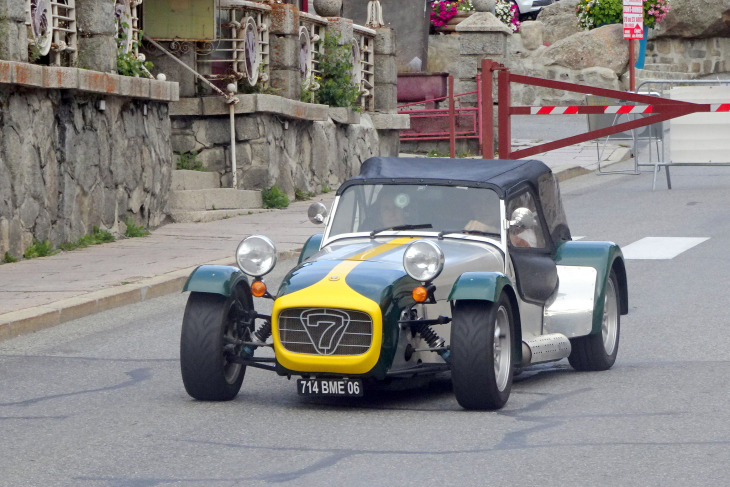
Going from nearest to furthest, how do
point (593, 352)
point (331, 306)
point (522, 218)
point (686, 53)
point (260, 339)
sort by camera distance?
point (331, 306) < point (260, 339) < point (522, 218) < point (593, 352) < point (686, 53)

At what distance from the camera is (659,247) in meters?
13.4

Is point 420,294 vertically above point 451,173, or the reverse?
point 451,173

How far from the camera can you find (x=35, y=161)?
12.4 m

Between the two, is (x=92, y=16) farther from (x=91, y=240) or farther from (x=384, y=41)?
(x=384, y=41)

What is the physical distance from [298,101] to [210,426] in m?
12.6

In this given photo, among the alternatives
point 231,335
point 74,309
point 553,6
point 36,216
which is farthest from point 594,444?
point 553,6

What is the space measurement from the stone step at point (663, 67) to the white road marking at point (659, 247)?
19.6 metres

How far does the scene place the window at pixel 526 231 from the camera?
7164 mm

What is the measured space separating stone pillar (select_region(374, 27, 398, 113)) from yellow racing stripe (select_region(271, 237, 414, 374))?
52.0 feet

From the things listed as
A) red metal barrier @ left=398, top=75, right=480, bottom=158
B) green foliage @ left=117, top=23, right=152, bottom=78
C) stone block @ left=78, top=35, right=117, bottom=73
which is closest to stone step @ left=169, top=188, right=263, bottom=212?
green foliage @ left=117, top=23, right=152, bottom=78

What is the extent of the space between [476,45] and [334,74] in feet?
20.6

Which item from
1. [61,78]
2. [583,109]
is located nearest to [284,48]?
[583,109]

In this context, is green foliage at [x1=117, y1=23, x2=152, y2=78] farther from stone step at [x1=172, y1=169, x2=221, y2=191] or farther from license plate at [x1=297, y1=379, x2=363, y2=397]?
license plate at [x1=297, y1=379, x2=363, y2=397]

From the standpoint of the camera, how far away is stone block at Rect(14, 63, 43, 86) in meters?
11.7
